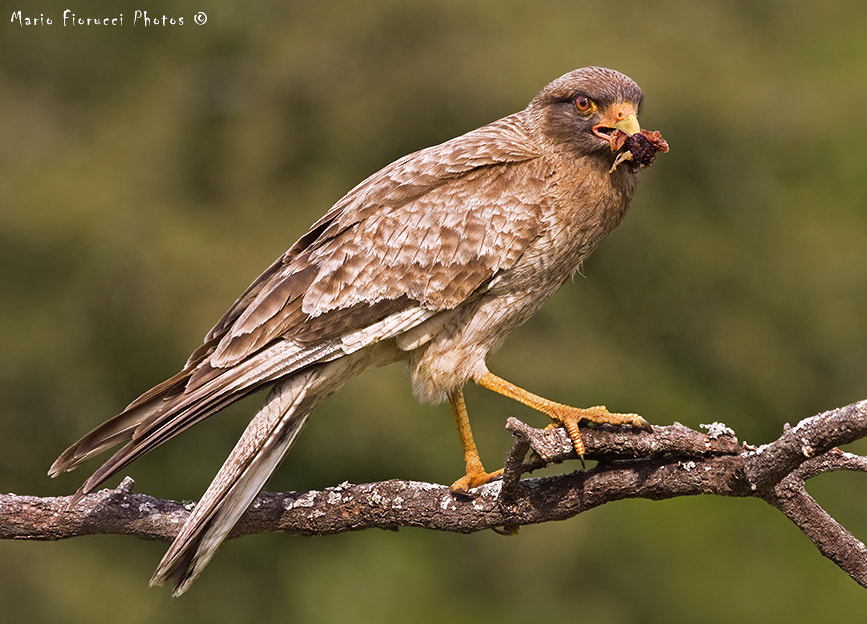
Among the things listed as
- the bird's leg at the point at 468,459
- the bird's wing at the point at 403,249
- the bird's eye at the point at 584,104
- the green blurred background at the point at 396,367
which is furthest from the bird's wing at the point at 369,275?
the green blurred background at the point at 396,367

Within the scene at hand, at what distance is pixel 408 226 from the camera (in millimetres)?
4711

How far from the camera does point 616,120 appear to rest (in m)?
4.65

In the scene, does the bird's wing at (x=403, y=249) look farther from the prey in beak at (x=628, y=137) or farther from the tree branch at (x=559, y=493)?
the tree branch at (x=559, y=493)

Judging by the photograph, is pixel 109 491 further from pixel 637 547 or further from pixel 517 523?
pixel 637 547

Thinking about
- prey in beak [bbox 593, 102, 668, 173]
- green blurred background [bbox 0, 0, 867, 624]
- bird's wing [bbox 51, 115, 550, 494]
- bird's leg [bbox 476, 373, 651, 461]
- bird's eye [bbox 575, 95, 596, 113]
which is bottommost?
green blurred background [bbox 0, 0, 867, 624]

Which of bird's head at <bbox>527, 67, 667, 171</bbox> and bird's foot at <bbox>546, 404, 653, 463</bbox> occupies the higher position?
bird's head at <bbox>527, 67, 667, 171</bbox>

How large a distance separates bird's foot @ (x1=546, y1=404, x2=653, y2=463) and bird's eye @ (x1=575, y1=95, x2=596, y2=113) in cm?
130

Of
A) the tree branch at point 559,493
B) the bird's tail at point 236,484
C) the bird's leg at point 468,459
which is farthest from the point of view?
the bird's leg at point 468,459

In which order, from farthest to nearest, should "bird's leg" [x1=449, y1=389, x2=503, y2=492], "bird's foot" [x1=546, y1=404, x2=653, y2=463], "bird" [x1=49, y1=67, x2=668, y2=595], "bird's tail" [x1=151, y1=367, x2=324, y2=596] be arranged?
"bird's leg" [x1=449, y1=389, x2=503, y2=492], "bird" [x1=49, y1=67, x2=668, y2=595], "bird's tail" [x1=151, y1=367, x2=324, y2=596], "bird's foot" [x1=546, y1=404, x2=653, y2=463]

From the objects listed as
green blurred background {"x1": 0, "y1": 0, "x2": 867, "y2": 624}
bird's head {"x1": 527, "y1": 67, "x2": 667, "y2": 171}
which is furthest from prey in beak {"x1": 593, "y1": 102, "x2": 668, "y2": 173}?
green blurred background {"x1": 0, "y1": 0, "x2": 867, "y2": 624}

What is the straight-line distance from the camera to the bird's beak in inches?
182

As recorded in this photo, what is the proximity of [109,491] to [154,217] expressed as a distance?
746 cm

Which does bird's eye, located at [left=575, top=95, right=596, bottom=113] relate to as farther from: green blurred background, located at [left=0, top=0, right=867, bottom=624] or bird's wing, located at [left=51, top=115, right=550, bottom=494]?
green blurred background, located at [left=0, top=0, right=867, bottom=624]

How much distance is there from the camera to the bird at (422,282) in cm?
441
